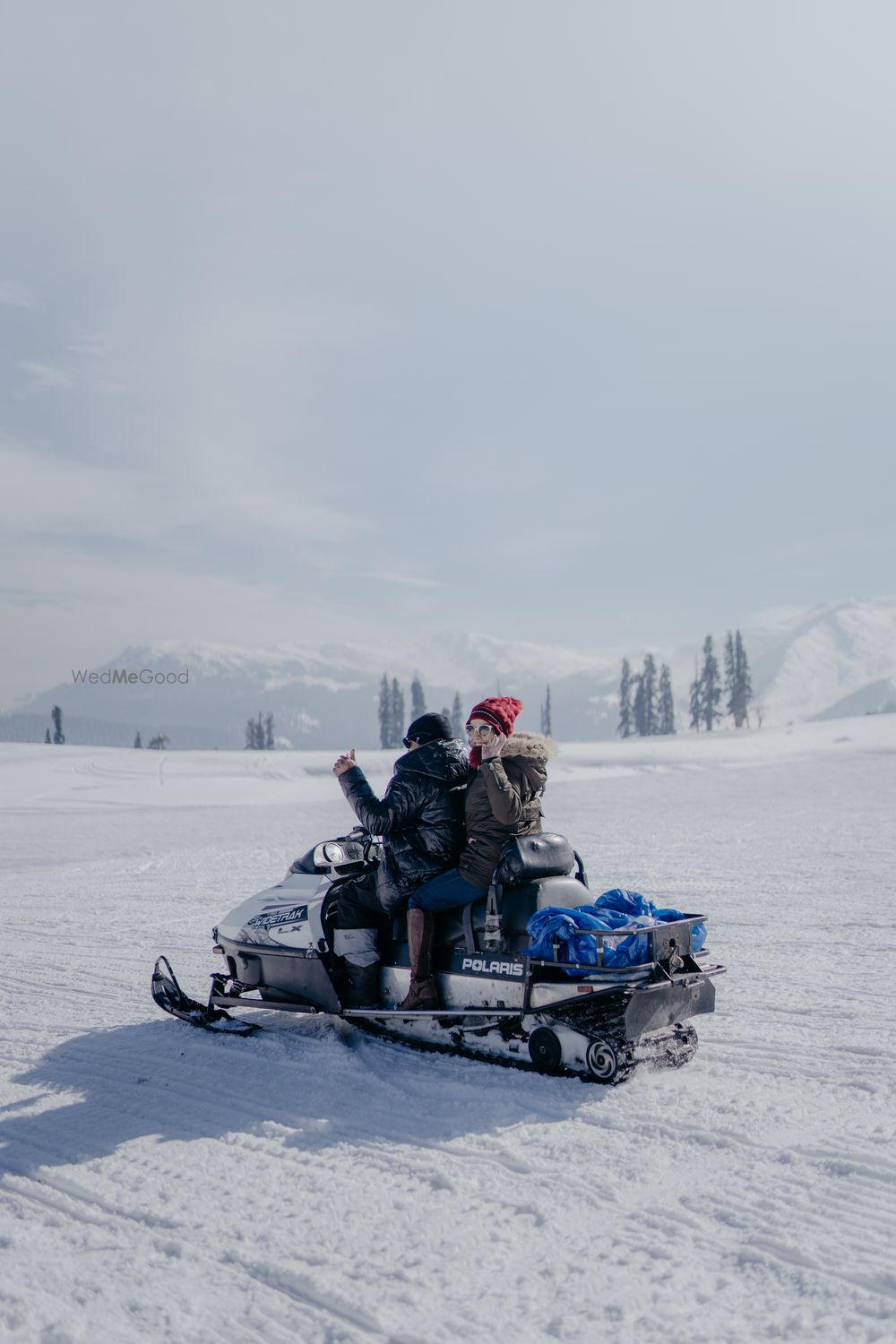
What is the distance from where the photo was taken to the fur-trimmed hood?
541cm

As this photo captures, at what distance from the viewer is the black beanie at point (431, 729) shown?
565 cm

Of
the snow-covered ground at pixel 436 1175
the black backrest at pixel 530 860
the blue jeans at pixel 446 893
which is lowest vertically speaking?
the snow-covered ground at pixel 436 1175

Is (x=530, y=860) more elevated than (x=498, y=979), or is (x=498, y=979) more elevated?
(x=530, y=860)

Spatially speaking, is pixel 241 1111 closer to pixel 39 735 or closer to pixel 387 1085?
pixel 387 1085

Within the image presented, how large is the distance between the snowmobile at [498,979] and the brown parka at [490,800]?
10cm

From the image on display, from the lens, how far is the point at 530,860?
5289 millimetres

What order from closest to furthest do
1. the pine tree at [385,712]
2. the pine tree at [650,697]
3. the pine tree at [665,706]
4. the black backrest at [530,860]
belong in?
the black backrest at [530,860]
the pine tree at [650,697]
the pine tree at [385,712]
the pine tree at [665,706]

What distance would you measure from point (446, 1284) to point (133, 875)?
11.5 meters

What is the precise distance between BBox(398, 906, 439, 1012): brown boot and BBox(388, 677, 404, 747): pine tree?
3254 inches

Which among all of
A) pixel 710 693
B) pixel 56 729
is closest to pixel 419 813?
pixel 56 729

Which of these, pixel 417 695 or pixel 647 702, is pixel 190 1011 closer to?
pixel 647 702

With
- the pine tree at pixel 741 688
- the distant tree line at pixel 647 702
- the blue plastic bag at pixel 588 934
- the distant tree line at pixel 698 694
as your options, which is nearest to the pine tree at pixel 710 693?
the distant tree line at pixel 698 694

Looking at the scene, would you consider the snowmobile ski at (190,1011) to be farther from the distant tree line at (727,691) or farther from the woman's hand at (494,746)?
the distant tree line at (727,691)

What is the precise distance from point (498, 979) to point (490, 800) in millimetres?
928
